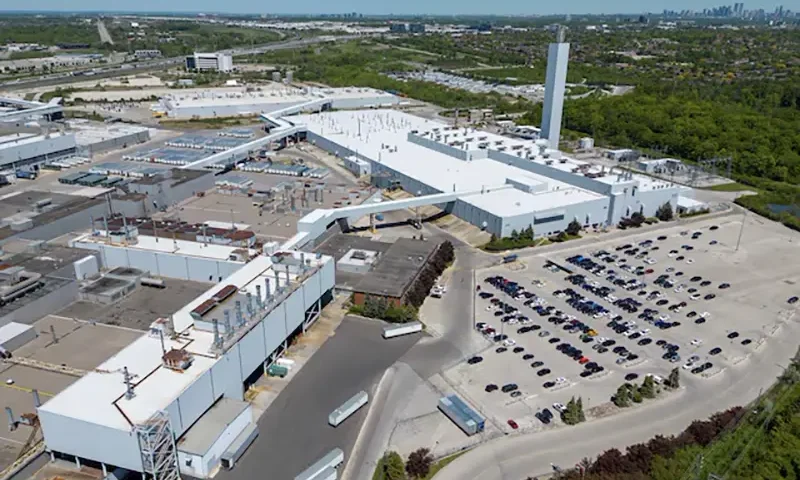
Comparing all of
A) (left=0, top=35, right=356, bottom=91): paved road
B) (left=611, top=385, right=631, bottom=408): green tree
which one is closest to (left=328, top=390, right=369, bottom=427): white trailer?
(left=611, top=385, right=631, bottom=408): green tree

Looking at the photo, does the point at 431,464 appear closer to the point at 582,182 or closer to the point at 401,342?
the point at 401,342

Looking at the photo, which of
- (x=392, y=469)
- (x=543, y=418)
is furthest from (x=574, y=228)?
(x=392, y=469)

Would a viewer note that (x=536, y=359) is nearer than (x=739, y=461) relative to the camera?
No

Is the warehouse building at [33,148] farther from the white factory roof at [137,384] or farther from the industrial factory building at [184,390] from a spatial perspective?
the white factory roof at [137,384]

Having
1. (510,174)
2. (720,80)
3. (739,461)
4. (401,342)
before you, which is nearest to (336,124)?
(510,174)

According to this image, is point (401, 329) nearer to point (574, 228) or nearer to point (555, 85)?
point (574, 228)

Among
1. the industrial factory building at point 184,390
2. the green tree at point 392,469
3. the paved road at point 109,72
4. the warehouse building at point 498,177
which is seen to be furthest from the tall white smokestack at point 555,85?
the paved road at point 109,72
